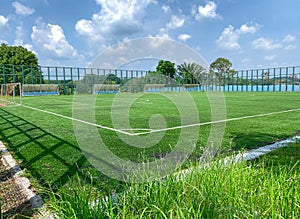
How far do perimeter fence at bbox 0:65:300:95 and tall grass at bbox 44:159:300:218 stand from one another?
2802 cm

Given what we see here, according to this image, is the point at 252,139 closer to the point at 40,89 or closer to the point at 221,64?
the point at 40,89

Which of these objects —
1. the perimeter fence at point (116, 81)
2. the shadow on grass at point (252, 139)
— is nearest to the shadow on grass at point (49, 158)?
the shadow on grass at point (252, 139)

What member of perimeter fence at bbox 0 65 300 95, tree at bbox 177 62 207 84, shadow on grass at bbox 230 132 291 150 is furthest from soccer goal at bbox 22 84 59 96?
shadow on grass at bbox 230 132 291 150

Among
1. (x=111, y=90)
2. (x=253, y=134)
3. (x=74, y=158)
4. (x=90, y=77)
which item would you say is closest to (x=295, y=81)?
(x=111, y=90)

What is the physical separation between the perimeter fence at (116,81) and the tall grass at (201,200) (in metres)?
28.0

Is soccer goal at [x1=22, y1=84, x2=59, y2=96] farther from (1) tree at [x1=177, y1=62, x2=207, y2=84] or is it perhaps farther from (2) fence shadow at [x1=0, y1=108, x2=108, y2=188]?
(2) fence shadow at [x1=0, y1=108, x2=108, y2=188]

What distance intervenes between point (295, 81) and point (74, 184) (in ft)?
145

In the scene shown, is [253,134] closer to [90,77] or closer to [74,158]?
[74,158]

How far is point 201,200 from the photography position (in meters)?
2.04

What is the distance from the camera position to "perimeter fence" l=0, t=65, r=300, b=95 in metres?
34.2

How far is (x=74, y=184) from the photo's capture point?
3.04 metres

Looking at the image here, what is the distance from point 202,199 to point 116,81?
38578mm

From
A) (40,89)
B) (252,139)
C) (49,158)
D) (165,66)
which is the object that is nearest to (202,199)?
(49,158)

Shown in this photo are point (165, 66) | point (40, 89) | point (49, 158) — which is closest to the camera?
point (49, 158)
